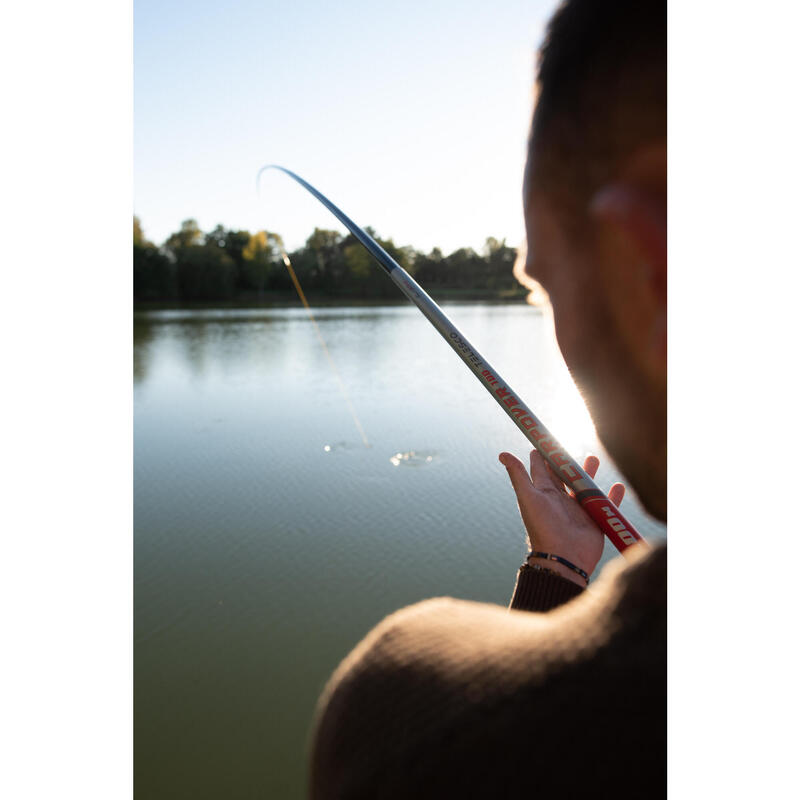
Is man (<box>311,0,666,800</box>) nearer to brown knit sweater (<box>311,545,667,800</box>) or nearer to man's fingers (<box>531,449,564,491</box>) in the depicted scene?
brown knit sweater (<box>311,545,667,800</box>)

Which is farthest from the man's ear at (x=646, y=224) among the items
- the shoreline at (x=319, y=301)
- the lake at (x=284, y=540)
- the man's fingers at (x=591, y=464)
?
the shoreline at (x=319, y=301)

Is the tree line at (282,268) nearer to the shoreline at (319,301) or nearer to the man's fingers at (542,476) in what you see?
the shoreline at (319,301)

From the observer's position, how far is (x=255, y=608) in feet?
14.3

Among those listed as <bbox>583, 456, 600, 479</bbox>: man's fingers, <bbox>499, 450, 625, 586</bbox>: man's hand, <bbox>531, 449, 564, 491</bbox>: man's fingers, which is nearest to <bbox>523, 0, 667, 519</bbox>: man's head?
<bbox>499, 450, 625, 586</bbox>: man's hand

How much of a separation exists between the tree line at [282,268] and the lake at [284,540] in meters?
35.2

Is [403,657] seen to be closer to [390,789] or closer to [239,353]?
[390,789]

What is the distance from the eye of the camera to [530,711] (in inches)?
17.7

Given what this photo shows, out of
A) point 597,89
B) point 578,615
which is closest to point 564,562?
point 578,615

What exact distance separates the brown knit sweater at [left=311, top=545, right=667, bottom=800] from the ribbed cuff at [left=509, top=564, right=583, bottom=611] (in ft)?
1.48

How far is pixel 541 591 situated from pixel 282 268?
49598mm

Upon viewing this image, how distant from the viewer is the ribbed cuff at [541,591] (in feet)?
3.09

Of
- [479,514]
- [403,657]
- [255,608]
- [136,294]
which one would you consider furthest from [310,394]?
[136,294]

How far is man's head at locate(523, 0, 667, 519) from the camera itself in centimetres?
61

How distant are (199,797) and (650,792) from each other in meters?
3.32
